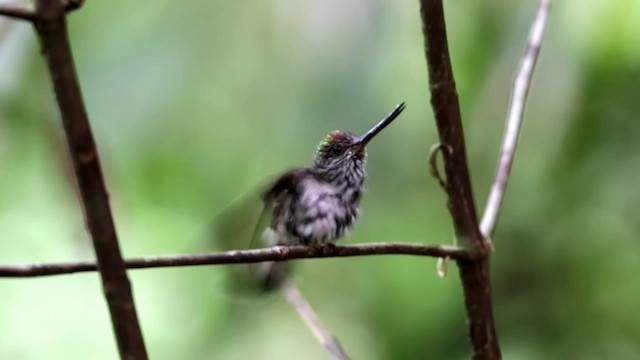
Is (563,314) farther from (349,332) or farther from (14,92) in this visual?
(14,92)

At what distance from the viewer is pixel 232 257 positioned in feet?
2.05

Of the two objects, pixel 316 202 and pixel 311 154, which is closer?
pixel 316 202

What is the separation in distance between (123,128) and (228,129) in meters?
0.17

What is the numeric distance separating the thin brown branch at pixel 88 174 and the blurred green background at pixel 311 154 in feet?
2.45

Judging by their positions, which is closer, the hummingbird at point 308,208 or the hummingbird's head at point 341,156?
the hummingbird at point 308,208

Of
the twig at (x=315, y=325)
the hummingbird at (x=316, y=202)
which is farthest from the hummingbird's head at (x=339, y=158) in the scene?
the twig at (x=315, y=325)

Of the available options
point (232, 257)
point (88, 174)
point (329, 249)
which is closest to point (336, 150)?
point (329, 249)

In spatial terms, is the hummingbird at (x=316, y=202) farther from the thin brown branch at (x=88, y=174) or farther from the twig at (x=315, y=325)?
the thin brown branch at (x=88, y=174)

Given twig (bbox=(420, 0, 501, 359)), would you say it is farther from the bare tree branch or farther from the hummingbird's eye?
the bare tree branch

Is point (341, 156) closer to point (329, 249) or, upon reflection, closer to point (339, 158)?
point (339, 158)

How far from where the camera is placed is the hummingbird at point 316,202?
94 centimetres

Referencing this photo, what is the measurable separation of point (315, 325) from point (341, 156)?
8.1 inches

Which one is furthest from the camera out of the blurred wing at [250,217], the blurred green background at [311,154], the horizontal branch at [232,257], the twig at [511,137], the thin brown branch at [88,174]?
the blurred green background at [311,154]

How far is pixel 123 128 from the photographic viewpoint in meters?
1.30
